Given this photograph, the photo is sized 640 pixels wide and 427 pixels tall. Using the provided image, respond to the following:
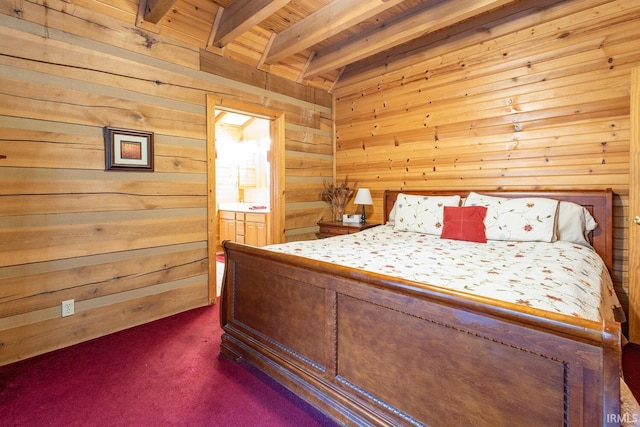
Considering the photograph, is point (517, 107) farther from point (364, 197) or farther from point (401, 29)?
point (364, 197)

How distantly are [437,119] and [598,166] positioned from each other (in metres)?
1.47

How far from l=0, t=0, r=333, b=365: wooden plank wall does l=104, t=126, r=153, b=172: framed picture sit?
0.18ft

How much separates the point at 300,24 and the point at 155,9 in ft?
4.37

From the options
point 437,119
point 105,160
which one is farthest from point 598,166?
point 105,160

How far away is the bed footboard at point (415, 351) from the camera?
893mm

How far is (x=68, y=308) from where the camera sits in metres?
2.33

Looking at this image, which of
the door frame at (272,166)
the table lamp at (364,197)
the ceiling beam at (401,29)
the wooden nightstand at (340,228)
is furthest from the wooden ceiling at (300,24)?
the wooden nightstand at (340,228)

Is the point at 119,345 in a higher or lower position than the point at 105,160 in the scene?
lower

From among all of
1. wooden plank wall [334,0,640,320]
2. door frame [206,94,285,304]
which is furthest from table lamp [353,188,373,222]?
door frame [206,94,285,304]

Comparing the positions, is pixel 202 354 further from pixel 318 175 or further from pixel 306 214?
pixel 318 175

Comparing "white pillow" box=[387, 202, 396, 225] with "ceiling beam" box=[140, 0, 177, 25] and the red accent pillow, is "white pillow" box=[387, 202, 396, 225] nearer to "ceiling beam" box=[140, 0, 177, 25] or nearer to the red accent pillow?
the red accent pillow

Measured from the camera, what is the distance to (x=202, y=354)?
7.28 ft

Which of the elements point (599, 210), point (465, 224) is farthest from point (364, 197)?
point (599, 210)

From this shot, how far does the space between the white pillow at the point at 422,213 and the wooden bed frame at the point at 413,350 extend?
1687mm
